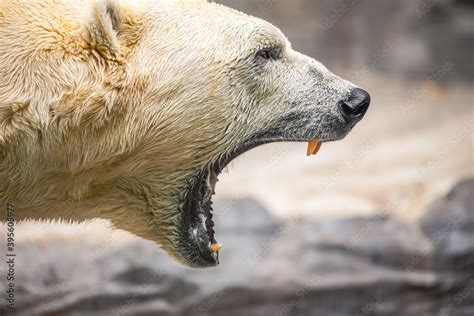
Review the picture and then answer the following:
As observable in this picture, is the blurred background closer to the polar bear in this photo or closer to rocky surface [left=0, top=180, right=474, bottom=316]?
rocky surface [left=0, top=180, right=474, bottom=316]

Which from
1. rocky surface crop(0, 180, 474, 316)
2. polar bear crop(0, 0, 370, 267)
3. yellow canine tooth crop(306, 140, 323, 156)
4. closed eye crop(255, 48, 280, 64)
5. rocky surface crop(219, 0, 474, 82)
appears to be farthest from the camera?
rocky surface crop(219, 0, 474, 82)

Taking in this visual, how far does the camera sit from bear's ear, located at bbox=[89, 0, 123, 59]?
107 inches

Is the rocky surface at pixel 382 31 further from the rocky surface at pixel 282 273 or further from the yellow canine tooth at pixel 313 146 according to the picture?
the yellow canine tooth at pixel 313 146

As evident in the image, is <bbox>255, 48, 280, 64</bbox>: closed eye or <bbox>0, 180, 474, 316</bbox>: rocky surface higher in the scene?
<bbox>255, 48, 280, 64</bbox>: closed eye

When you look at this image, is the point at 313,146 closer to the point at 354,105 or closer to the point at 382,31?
the point at 354,105

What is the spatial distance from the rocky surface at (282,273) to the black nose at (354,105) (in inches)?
106

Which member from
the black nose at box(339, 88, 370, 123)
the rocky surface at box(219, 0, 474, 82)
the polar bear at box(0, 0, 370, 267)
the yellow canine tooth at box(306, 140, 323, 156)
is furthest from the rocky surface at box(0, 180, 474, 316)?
the rocky surface at box(219, 0, 474, 82)

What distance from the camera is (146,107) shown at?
2818mm

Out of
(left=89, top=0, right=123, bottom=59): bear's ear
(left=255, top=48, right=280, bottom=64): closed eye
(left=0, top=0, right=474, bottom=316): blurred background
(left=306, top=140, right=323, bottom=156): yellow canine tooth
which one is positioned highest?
(left=89, top=0, right=123, bottom=59): bear's ear

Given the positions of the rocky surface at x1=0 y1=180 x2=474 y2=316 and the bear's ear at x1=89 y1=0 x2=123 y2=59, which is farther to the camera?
the rocky surface at x1=0 y1=180 x2=474 y2=316

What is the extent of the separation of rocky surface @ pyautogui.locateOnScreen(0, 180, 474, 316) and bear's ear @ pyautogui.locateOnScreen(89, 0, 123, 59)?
2862mm

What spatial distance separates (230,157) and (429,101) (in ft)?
22.4

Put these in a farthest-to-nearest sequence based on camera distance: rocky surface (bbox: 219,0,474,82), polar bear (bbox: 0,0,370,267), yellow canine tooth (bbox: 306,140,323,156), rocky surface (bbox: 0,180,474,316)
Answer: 1. rocky surface (bbox: 219,0,474,82)
2. rocky surface (bbox: 0,180,474,316)
3. yellow canine tooth (bbox: 306,140,323,156)
4. polar bear (bbox: 0,0,370,267)

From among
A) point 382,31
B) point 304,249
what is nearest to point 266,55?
point 304,249
